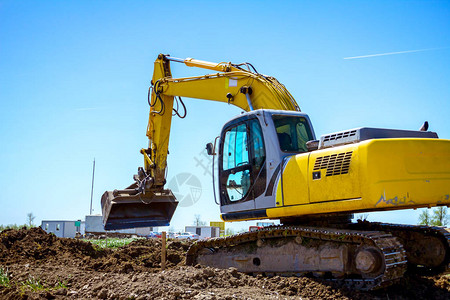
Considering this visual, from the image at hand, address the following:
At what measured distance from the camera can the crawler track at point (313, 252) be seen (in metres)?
6.71

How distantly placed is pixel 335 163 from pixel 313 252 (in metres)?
1.65

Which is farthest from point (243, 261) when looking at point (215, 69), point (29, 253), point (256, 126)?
point (29, 253)

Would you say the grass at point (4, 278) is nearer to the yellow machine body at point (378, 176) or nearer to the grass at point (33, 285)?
the grass at point (33, 285)

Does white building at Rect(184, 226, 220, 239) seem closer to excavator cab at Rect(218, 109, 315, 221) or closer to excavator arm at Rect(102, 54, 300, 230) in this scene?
excavator arm at Rect(102, 54, 300, 230)

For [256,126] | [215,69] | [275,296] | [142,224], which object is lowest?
[275,296]

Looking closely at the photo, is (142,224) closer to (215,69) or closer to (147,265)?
(147,265)

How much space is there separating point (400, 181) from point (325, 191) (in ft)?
3.73

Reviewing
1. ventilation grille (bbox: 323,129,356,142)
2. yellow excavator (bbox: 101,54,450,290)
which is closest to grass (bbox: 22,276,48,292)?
yellow excavator (bbox: 101,54,450,290)

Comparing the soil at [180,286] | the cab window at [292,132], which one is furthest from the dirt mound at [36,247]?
the cab window at [292,132]

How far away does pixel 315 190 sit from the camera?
727 cm

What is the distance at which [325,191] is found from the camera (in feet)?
23.5

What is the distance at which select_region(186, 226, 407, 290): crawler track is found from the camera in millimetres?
6707

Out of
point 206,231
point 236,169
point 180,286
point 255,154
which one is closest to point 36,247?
point 236,169

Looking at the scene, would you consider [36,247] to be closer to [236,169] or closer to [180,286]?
[236,169]
